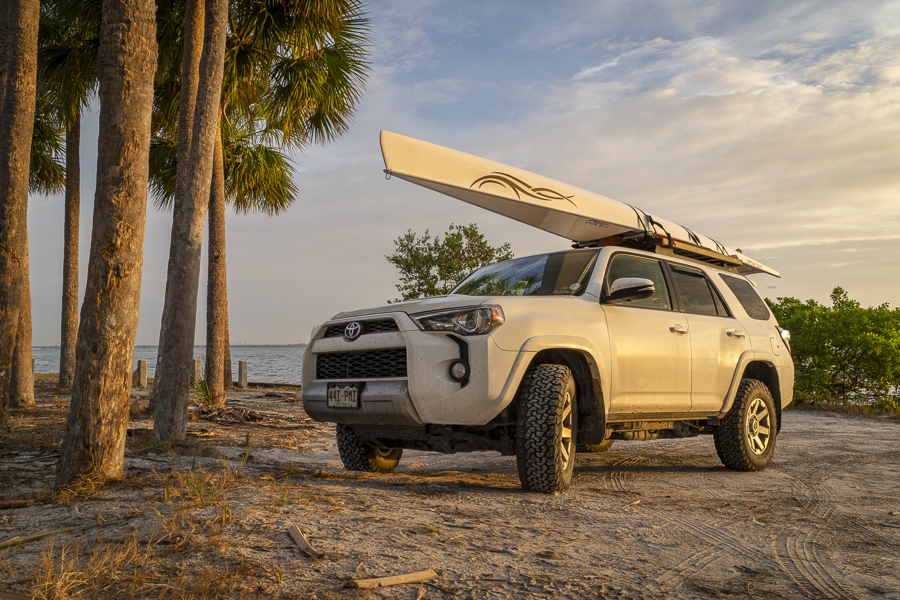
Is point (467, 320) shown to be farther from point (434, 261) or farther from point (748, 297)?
point (434, 261)

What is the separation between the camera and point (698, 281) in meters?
6.25

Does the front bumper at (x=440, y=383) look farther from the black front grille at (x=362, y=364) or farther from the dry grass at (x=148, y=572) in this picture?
the dry grass at (x=148, y=572)

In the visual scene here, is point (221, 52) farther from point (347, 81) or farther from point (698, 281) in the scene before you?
point (698, 281)

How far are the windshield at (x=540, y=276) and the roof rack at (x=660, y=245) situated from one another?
0.63 m

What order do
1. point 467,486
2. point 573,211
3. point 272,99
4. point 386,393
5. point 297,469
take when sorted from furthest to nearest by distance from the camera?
point 272,99 → point 573,211 → point 297,469 → point 467,486 → point 386,393

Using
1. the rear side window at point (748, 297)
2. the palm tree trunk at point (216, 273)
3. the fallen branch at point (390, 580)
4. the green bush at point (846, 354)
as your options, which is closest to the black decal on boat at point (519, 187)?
the rear side window at point (748, 297)

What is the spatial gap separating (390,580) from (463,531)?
0.85 m

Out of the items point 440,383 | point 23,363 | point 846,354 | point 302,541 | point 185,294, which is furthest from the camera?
point 846,354

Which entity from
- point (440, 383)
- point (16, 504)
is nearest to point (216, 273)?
point (16, 504)

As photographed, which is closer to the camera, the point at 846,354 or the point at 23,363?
the point at 23,363

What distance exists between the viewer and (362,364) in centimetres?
458

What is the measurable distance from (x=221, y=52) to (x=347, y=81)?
16.1ft

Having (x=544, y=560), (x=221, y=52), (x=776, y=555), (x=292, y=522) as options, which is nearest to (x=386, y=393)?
(x=292, y=522)

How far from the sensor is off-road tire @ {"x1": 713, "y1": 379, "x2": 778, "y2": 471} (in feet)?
19.7
